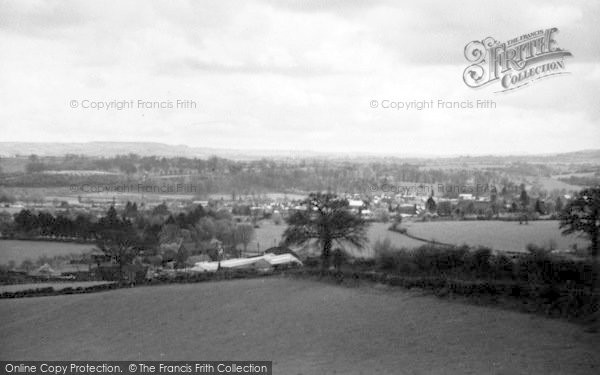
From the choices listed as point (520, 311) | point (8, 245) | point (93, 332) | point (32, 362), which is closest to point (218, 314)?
point (93, 332)

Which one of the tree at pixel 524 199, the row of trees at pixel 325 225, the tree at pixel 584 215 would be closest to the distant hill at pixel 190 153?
the tree at pixel 524 199

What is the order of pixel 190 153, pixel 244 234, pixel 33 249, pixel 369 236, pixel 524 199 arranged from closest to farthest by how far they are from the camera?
pixel 524 199 < pixel 369 236 < pixel 33 249 < pixel 244 234 < pixel 190 153

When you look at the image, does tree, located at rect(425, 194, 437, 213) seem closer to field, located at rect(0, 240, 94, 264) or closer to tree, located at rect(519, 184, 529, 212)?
tree, located at rect(519, 184, 529, 212)

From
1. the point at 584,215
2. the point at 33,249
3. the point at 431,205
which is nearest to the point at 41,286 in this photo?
the point at 33,249

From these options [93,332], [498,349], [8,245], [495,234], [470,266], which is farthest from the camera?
[8,245]

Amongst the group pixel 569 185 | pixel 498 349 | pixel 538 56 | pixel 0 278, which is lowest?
pixel 0 278

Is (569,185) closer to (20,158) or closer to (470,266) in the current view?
(470,266)

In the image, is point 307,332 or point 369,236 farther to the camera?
point 369,236

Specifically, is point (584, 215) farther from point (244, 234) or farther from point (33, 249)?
point (33, 249)

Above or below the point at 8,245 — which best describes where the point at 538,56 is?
above
